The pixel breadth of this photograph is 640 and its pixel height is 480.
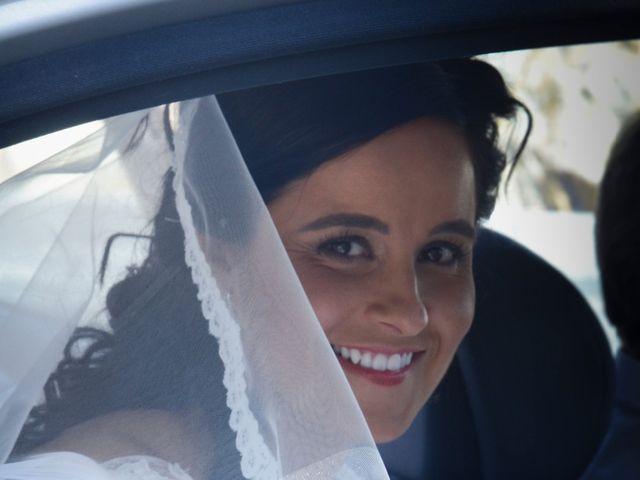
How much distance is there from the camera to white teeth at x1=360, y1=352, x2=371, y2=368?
194 centimetres

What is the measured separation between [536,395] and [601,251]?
0.43m

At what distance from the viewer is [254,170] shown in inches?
72.2

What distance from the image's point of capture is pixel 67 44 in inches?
45.7

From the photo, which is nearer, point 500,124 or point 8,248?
point 8,248

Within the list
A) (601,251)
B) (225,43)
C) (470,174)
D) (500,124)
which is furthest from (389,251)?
(601,251)

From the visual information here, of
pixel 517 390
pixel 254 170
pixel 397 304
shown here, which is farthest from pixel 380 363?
pixel 517 390

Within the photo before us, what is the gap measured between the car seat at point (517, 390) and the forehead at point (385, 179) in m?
0.60

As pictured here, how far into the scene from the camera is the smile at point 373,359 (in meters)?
1.93

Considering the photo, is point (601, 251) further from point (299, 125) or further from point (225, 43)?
point (225, 43)

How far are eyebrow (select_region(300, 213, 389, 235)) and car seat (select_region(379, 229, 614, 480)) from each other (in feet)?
2.34

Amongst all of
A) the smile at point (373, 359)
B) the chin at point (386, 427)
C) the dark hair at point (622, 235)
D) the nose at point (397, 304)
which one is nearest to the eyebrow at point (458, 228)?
the nose at point (397, 304)

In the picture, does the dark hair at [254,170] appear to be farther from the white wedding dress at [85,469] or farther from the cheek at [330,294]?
the cheek at [330,294]

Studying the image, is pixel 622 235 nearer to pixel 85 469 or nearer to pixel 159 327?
pixel 159 327

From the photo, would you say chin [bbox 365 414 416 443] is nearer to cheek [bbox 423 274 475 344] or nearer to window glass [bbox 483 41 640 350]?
cheek [bbox 423 274 475 344]
